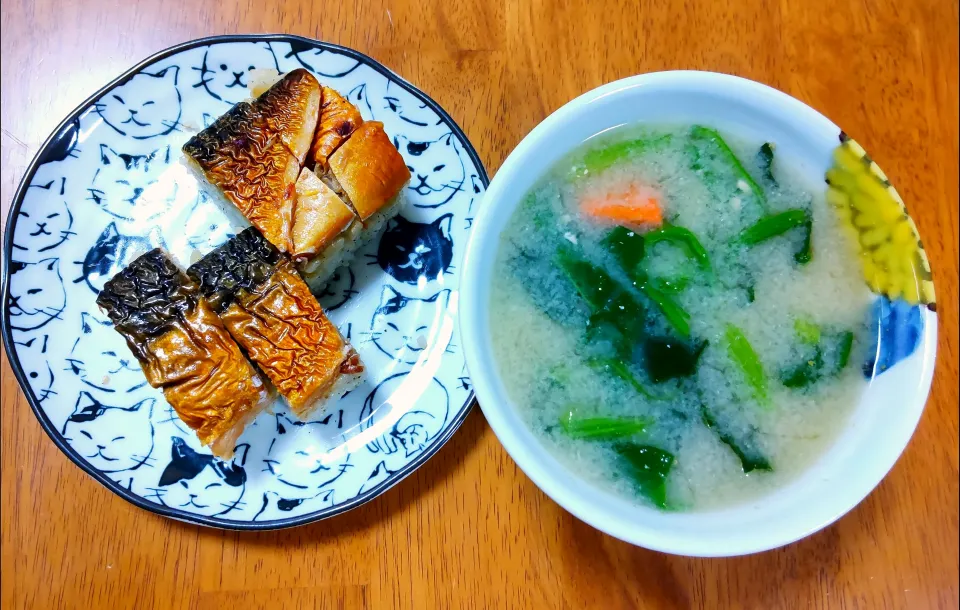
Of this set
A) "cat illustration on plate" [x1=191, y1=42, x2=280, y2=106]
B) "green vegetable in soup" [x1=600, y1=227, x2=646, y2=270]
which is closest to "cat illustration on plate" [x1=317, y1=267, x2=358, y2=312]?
"cat illustration on plate" [x1=191, y1=42, x2=280, y2=106]

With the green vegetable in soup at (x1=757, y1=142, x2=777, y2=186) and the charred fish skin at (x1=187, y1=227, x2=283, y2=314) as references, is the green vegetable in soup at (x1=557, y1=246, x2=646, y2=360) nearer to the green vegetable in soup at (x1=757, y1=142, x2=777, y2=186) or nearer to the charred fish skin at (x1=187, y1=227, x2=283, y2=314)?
the green vegetable in soup at (x1=757, y1=142, x2=777, y2=186)

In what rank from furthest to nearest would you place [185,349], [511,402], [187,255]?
[187,255], [185,349], [511,402]

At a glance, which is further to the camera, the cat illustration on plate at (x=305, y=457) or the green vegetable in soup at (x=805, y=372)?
the cat illustration on plate at (x=305, y=457)

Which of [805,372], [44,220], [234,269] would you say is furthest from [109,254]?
[805,372]

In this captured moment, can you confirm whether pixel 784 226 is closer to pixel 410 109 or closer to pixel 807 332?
pixel 807 332

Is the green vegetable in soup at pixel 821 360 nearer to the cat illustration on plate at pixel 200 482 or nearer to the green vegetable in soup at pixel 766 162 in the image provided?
the green vegetable in soup at pixel 766 162

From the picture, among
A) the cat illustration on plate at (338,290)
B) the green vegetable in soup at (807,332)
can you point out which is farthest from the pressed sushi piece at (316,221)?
the green vegetable in soup at (807,332)

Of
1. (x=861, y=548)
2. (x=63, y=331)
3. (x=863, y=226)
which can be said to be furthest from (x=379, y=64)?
(x=861, y=548)
